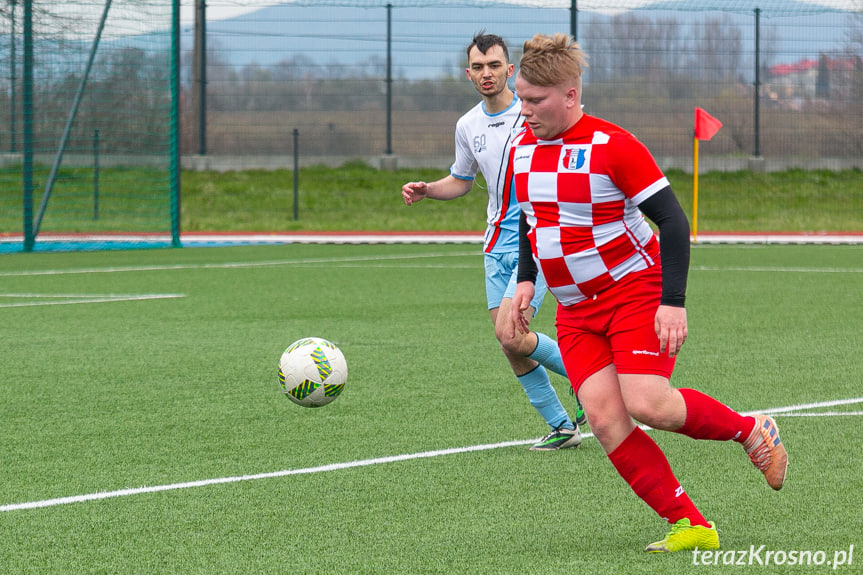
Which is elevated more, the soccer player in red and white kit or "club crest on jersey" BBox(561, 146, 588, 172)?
"club crest on jersey" BBox(561, 146, 588, 172)

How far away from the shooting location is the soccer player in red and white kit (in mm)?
3924

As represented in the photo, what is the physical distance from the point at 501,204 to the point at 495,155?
0.25m

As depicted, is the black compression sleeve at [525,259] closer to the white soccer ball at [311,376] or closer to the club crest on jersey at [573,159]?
the club crest on jersey at [573,159]

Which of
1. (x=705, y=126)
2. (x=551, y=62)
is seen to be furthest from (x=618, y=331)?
(x=705, y=126)

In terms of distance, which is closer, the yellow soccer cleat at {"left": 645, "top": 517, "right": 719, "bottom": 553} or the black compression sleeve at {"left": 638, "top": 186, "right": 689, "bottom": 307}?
the black compression sleeve at {"left": 638, "top": 186, "right": 689, "bottom": 307}

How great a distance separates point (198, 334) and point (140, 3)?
11.4m

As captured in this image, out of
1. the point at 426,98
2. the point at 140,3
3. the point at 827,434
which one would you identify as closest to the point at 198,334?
the point at 827,434

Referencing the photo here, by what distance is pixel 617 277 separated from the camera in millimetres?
4086

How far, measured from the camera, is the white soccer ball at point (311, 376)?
20.1ft

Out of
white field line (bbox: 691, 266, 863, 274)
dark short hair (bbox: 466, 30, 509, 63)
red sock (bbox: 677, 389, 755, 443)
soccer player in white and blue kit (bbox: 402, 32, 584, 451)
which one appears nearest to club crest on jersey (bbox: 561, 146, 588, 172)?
red sock (bbox: 677, 389, 755, 443)

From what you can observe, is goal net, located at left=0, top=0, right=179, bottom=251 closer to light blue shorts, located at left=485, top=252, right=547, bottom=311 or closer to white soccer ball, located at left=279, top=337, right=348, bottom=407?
white soccer ball, located at left=279, top=337, right=348, bottom=407

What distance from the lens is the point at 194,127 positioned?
2655cm

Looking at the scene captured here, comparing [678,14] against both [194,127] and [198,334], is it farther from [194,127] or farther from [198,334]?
[198,334]

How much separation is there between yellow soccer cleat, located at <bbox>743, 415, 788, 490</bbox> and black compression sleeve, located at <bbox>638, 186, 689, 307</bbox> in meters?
0.63
